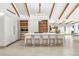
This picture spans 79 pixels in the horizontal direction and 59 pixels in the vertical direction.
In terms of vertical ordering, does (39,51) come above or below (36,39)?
below

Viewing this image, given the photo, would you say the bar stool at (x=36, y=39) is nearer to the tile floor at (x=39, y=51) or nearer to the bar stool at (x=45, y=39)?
the bar stool at (x=45, y=39)

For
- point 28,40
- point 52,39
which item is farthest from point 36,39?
point 52,39

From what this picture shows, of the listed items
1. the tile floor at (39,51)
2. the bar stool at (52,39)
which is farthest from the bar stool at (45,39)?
the tile floor at (39,51)

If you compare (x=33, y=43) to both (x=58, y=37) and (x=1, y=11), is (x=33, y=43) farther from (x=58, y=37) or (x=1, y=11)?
(x=1, y=11)

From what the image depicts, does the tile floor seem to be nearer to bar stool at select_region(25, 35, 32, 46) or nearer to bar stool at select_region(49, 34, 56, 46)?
bar stool at select_region(25, 35, 32, 46)

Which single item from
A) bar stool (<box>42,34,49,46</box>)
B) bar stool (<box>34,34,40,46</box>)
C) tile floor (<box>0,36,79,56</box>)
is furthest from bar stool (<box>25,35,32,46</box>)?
tile floor (<box>0,36,79,56</box>)

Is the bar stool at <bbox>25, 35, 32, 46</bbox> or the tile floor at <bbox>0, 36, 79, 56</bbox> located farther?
the bar stool at <bbox>25, 35, 32, 46</bbox>

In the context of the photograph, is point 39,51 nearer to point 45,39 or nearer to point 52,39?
point 45,39

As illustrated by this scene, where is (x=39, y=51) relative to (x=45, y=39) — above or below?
below

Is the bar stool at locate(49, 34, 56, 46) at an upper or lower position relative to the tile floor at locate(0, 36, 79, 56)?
upper

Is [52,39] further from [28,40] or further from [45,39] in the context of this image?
[28,40]

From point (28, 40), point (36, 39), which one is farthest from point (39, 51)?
point (28, 40)

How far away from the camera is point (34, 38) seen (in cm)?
1186

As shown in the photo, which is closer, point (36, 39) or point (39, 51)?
point (39, 51)
